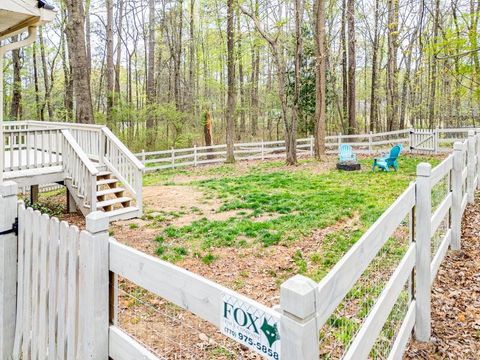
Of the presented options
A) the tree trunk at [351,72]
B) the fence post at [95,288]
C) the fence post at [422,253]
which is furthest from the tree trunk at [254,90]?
the fence post at [95,288]

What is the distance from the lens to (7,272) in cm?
267

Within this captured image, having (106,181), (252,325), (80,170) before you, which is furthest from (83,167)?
(252,325)

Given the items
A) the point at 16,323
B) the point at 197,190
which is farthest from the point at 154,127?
the point at 16,323

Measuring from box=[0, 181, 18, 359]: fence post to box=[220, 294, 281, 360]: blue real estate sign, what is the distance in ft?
6.49

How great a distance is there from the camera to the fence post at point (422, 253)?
291 cm

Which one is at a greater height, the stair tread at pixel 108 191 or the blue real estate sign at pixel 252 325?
the blue real estate sign at pixel 252 325

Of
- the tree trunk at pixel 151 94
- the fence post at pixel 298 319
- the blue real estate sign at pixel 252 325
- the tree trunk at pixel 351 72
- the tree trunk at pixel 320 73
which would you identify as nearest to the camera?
the fence post at pixel 298 319

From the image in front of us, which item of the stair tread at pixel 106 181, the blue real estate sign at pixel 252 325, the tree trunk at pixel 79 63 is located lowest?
the blue real estate sign at pixel 252 325

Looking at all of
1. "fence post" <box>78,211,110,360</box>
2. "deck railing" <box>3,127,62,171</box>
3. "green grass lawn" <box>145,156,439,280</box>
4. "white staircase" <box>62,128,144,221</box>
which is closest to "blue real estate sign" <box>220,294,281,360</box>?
"fence post" <box>78,211,110,360</box>

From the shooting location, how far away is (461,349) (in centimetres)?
288

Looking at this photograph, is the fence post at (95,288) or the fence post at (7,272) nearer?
the fence post at (95,288)

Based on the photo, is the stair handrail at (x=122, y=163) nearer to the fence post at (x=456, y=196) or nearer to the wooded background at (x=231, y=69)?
the fence post at (x=456, y=196)

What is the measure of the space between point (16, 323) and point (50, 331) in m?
0.61

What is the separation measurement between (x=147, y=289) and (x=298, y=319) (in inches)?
35.5
